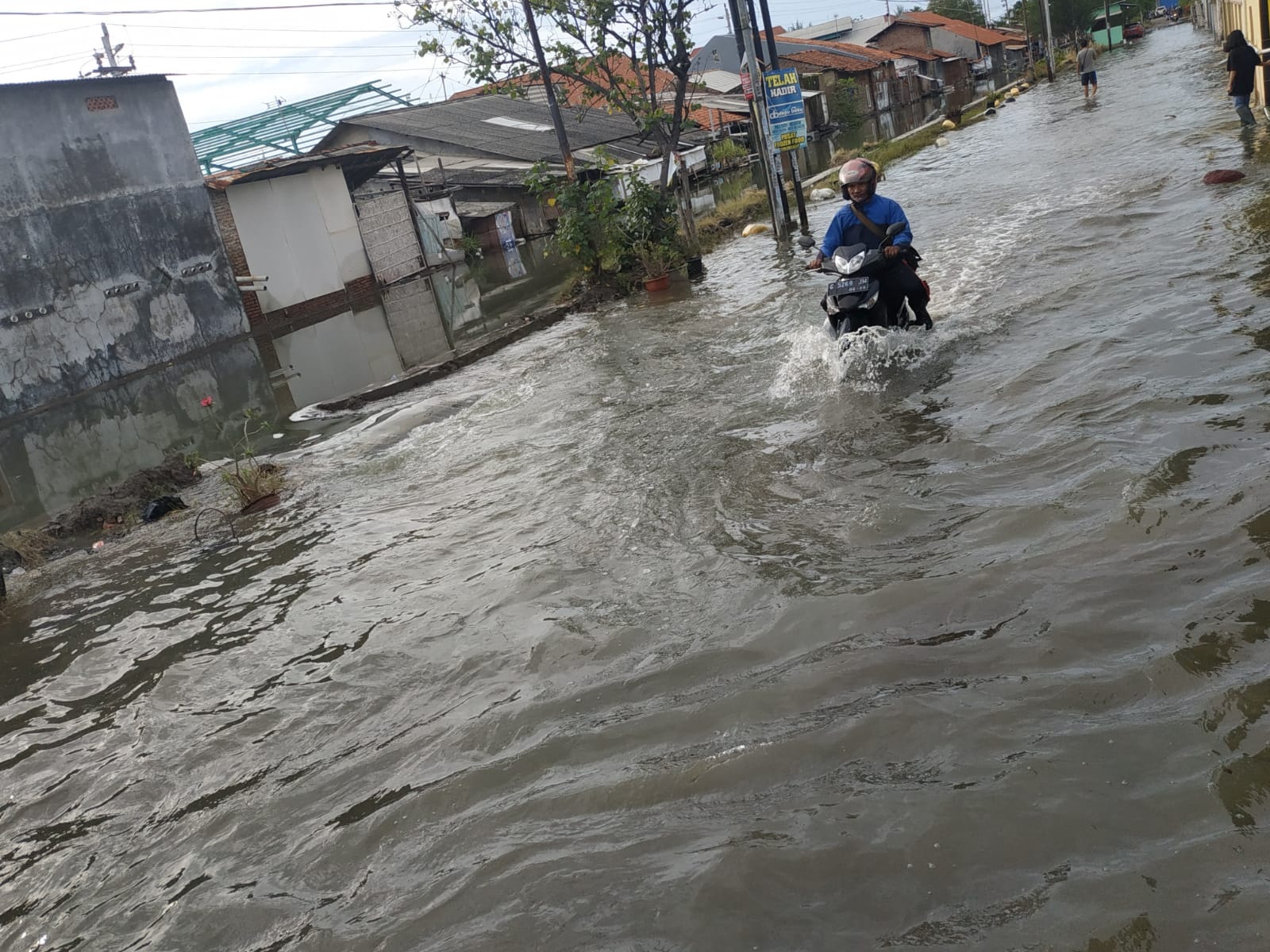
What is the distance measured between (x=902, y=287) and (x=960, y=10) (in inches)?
4882

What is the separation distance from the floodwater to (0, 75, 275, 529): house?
426 inches

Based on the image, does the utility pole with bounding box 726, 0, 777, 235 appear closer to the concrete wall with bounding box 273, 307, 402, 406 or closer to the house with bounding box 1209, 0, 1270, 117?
the concrete wall with bounding box 273, 307, 402, 406

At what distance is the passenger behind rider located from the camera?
7805 millimetres

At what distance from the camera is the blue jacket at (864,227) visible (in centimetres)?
782

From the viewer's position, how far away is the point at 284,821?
3.85m

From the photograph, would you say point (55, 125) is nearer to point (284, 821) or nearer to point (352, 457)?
point (352, 457)

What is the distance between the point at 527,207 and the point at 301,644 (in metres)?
31.7

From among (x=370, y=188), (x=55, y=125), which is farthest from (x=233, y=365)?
→ (x=370, y=188)

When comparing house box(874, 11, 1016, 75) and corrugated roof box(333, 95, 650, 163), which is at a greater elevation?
house box(874, 11, 1016, 75)

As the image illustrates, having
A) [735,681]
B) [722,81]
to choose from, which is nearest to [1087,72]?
[722,81]

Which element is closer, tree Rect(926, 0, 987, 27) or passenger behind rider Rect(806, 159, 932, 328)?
passenger behind rider Rect(806, 159, 932, 328)

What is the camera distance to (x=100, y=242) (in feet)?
71.4

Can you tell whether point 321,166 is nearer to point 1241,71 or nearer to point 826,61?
point 1241,71

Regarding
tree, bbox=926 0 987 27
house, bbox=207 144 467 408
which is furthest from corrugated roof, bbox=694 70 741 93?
tree, bbox=926 0 987 27
